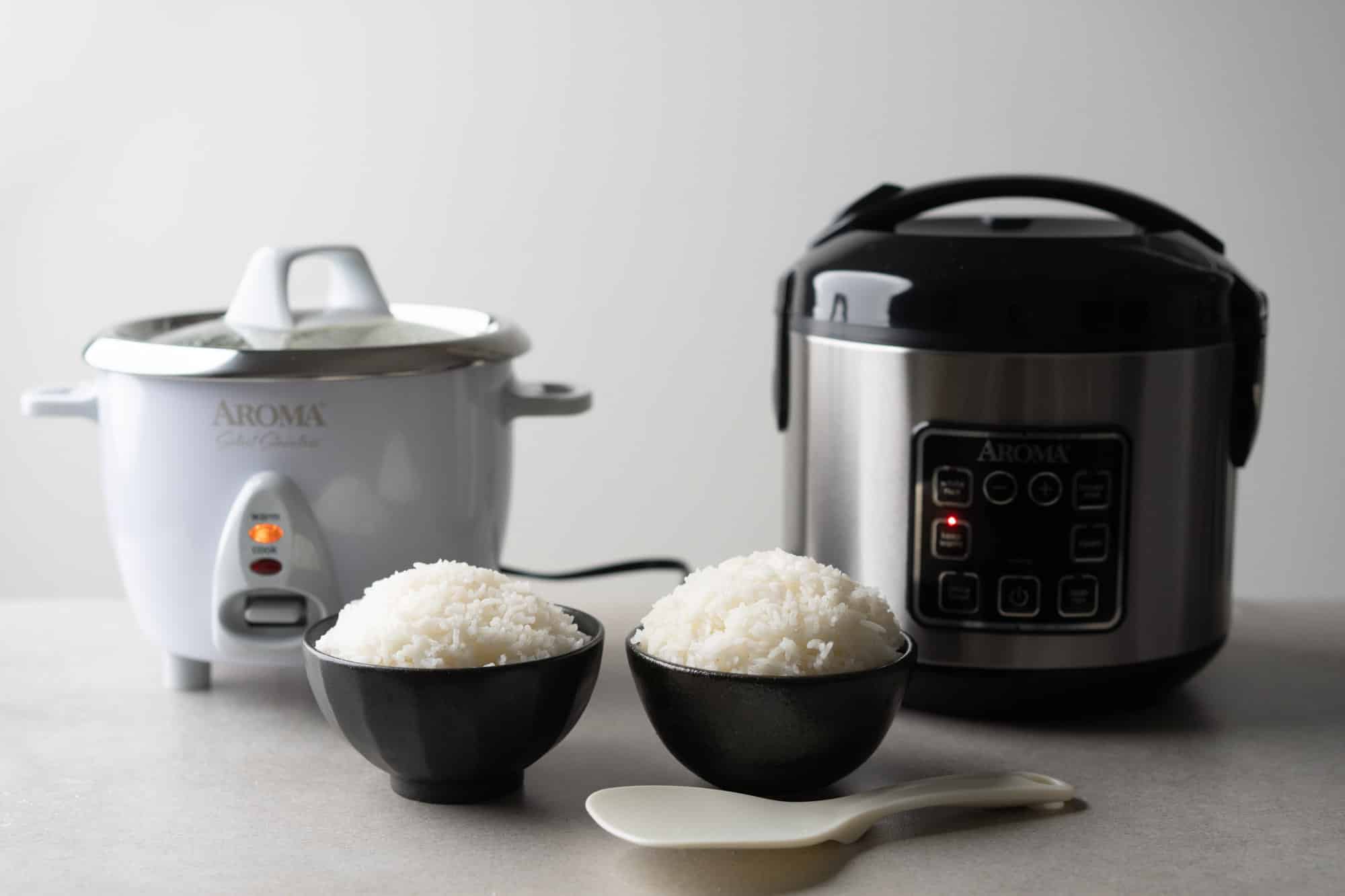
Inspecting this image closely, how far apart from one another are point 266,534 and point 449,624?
8.3 inches

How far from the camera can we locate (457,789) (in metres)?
0.70

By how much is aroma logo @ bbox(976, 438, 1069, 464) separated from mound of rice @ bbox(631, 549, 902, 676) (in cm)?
13

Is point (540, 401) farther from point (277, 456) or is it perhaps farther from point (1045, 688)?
point (1045, 688)

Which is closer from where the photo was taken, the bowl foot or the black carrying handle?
the bowl foot

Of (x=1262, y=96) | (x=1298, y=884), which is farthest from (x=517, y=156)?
(x=1298, y=884)

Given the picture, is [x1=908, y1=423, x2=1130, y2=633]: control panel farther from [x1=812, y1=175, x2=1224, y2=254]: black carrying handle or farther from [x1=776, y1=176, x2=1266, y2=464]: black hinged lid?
[x1=812, y1=175, x2=1224, y2=254]: black carrying handle

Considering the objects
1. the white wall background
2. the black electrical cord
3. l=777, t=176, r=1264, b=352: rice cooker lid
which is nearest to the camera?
l=777, t=176, r=1264, b=352: rice cooker lid

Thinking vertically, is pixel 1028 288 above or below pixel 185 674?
above

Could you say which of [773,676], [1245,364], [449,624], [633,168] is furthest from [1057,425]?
[633,168]

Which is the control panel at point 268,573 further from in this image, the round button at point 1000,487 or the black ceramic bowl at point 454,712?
the round button at point 1000,487

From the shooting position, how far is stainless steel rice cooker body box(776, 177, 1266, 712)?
2.56 feet

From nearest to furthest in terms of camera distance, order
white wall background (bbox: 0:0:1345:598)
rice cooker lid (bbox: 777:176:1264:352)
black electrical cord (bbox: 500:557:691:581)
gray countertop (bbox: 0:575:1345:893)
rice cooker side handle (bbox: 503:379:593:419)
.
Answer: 1. gray countertop (bbox: 0:575:1345:893)
2. rice cooker lid (bbox: 777:176:1264:352)
3. rice cooker side handle (bbox: 503:379:593:419)
4. black electrical cord (bbox: 500:557:691:581)
5. white wall background (bbox: 0:0:1345:598)

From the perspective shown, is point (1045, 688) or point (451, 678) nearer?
point (451, 678)

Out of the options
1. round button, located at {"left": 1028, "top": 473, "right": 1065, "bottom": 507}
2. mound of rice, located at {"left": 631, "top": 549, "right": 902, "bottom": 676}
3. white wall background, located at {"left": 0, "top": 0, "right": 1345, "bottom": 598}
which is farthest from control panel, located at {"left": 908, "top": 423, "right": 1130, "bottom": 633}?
white wall background, located at {"left": 0, "top": 0, "right": 1345, "bottom": 598}
